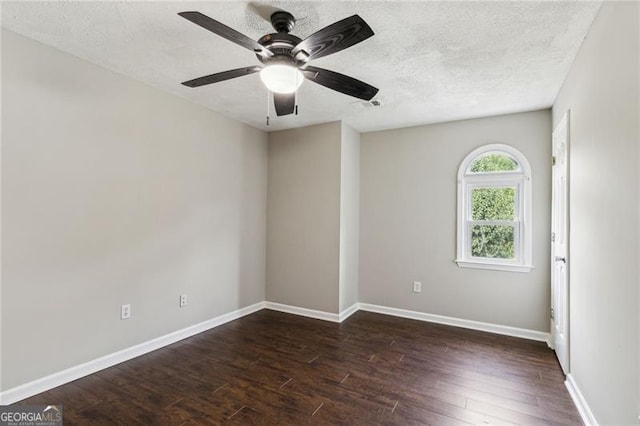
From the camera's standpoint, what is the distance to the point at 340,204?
13.2 ft

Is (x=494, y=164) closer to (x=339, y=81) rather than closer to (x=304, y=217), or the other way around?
(x=304, y=217)

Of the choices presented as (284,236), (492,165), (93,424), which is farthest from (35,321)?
(492,165)

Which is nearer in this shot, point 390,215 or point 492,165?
point 492,165

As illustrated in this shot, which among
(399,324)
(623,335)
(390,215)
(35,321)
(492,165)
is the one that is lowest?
(399,324)

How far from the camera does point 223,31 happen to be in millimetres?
1565

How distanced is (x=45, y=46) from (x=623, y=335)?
396 cm

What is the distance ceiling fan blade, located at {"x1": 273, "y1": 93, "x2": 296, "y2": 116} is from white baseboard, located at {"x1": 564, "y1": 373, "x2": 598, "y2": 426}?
278 cm

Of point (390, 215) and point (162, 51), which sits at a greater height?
point (162, 51)

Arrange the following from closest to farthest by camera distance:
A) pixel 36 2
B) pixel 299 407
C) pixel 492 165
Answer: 1. pixel 36 2
2. pixel 299 407
3. pixel 492 165

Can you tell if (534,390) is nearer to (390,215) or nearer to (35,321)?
(390,215)

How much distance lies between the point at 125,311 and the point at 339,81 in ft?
8.69

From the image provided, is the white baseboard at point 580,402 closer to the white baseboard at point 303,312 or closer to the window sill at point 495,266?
the window sill at point 495,266

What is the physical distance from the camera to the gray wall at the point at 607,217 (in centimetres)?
143

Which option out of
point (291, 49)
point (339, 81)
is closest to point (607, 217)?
point (339, 81)
